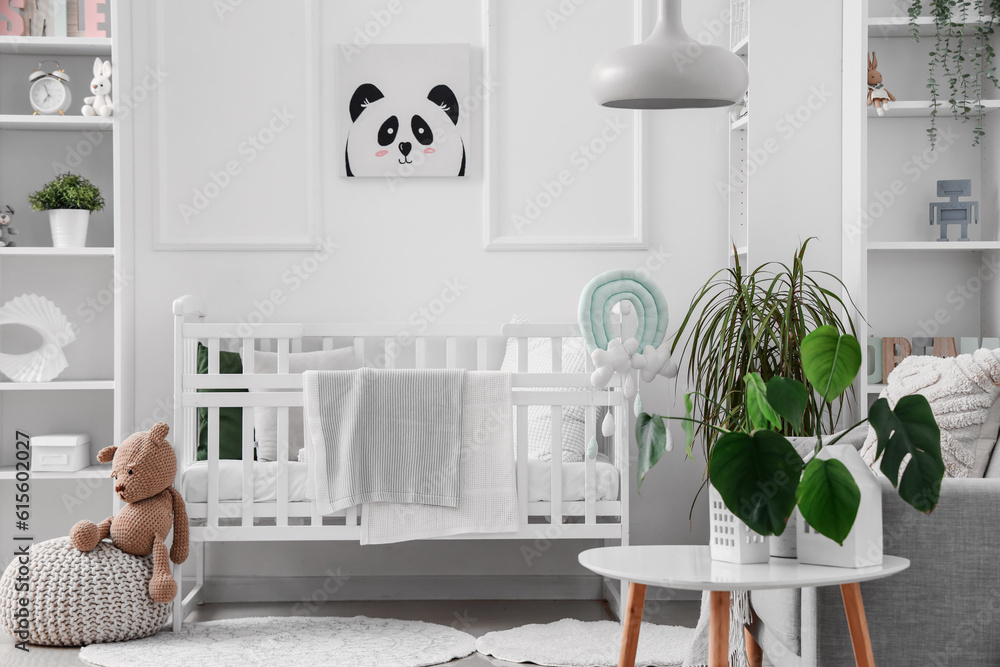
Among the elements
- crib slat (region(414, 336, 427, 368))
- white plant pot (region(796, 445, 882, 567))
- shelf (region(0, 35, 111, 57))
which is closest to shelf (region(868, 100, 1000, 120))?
crib slat (region(414, 336, 427, 368))

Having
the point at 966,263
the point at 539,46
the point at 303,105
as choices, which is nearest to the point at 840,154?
the point at 966,263

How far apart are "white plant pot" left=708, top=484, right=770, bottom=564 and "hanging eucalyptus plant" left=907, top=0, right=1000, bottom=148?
6.14 feet

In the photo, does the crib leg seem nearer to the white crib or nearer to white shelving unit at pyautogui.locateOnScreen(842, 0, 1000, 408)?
the white crib

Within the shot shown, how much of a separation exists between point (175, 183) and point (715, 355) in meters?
1.81

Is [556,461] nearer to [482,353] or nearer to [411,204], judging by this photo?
[482,353]

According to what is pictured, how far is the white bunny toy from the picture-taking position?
286 cm

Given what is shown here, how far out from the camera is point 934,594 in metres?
1.56

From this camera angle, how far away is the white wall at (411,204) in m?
3.03

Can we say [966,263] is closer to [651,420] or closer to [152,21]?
[651,420]

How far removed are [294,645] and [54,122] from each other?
176 cm

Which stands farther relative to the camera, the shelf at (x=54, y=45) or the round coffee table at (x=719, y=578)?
the shelf at (x=54, y=45)

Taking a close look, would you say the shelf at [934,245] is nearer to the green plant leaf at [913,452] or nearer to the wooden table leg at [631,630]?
the green plant leaf at [913,452]

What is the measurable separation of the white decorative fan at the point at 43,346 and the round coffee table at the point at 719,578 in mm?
2062

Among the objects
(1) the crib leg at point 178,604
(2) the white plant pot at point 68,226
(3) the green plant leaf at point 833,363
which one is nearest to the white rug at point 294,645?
Answer: (1) the crib leg at point 178,604
